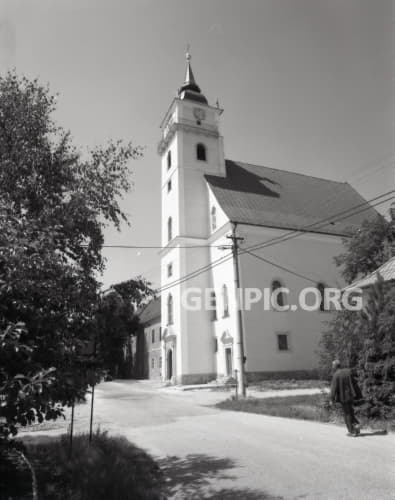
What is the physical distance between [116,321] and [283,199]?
1202 inches

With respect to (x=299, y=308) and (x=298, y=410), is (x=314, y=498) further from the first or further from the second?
(x=299, y=308)

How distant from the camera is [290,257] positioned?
30.4 meters

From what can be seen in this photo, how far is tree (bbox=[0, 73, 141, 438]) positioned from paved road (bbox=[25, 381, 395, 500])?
2.55 meters

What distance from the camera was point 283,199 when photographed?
34625 mm

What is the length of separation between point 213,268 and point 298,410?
19510mm

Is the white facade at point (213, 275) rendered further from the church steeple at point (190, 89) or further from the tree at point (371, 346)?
the tree at point (371, 346)

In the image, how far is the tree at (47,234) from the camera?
4.40 meters

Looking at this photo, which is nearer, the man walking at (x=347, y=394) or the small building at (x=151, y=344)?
the man walking at (x=347, y=394)

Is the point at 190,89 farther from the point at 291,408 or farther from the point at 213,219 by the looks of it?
the point at 291,408

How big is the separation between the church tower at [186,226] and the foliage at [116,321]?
951 inches

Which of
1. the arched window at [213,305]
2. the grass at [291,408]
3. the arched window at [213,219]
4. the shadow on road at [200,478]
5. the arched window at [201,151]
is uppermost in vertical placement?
the arched window at [201,151]

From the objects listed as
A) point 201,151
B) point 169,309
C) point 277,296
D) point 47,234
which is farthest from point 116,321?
point 201,151

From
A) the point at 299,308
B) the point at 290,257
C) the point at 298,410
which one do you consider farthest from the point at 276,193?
the point at 298,410

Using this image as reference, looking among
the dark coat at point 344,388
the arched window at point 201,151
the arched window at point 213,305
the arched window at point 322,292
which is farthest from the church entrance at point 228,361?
the dark coat at point 344,388
